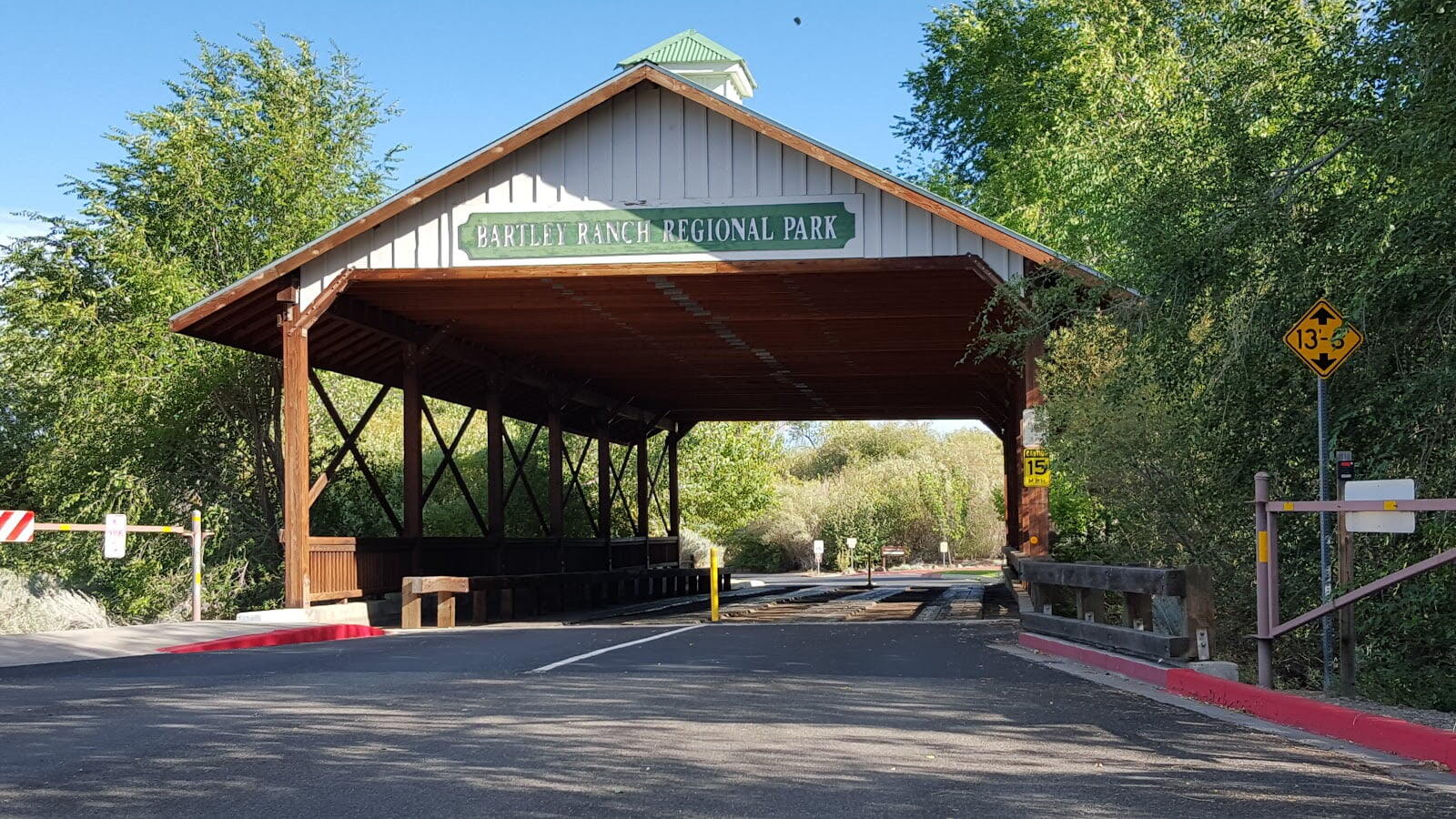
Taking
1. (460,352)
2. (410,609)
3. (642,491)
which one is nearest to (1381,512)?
(410,609)

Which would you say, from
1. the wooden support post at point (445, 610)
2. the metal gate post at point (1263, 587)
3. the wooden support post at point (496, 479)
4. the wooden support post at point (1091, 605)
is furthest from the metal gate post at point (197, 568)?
the metal gate post at point (1263, 587)

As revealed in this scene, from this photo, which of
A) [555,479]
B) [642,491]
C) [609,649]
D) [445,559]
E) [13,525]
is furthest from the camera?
[642,491]

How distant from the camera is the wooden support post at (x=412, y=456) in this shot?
23547 mm

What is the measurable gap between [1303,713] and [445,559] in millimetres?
19473

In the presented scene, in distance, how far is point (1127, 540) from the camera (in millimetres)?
15234

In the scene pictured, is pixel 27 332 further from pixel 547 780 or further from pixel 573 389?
pixel 547 780

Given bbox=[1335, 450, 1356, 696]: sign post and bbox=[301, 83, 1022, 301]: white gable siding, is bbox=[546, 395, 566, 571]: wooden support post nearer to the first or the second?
bbox=[301, 83, 1022, 301]: white gable siding

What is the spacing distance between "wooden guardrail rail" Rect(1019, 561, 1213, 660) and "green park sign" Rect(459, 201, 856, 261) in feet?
20.8

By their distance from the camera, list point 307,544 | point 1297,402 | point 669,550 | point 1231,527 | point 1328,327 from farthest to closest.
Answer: point 669,550, point 307,544, point 1231,527, point 1297,402, point 1328,327

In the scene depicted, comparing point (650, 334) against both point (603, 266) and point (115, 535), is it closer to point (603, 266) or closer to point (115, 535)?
point (603, 266)

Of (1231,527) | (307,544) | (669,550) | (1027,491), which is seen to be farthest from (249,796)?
(669,550)

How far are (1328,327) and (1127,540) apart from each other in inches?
208

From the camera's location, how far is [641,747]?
7.26 m

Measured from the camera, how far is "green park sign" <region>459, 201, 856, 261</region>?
771 inches
